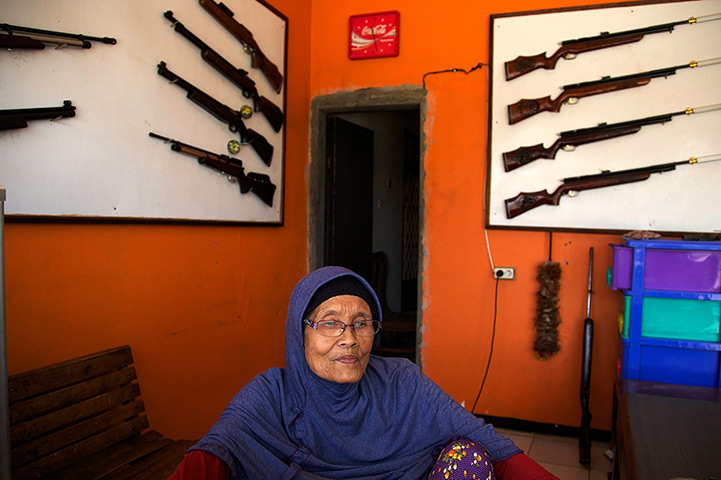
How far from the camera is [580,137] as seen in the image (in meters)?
3.21

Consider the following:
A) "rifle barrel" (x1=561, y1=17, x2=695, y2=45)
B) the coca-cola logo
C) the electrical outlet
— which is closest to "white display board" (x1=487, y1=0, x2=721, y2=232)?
"rifle barrel" (x1=561, y1=17, x2=695, y2=45)

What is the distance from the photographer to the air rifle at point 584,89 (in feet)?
10.0

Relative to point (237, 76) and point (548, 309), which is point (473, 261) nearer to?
point (548, 309)

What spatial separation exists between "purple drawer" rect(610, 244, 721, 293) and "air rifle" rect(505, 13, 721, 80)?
4.16 ft

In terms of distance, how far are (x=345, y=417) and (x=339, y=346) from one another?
0.21 m

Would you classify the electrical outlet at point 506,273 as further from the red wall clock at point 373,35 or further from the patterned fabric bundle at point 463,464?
the patterned fabric bundle at point 463,464

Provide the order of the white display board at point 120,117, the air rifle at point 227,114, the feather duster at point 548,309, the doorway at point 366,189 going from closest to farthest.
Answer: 1. the white display board at point 120,117
2. the air rifle at point 227,114
3. the feather duster at point 548,309
4. the doorway at point 366,189

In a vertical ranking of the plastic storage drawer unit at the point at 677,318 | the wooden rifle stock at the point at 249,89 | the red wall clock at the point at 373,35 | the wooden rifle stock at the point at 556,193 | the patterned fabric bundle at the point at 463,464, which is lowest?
the patterned fabric bundle at the point at 463,464

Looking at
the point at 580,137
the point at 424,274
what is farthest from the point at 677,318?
the point at 424,274

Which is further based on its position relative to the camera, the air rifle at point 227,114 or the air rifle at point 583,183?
the air rifle at point 583,183

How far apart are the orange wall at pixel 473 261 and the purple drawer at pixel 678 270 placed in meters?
0.53

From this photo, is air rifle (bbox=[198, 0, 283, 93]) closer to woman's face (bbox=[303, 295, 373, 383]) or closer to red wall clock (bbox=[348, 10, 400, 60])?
red wall clock (bbox=[348, 10, 400, 60])

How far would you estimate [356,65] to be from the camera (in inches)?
148

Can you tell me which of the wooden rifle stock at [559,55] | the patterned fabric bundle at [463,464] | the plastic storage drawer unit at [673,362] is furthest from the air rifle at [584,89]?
the patterned fabric bundle at [463,464]
